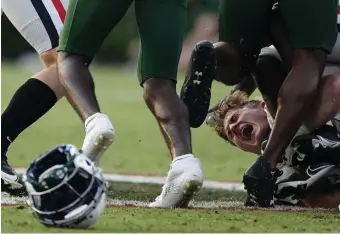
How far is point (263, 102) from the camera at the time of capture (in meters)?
5.58

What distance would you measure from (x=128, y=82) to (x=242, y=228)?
1603cm

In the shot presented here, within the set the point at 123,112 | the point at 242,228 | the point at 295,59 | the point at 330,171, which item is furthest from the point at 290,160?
the point at 123,112

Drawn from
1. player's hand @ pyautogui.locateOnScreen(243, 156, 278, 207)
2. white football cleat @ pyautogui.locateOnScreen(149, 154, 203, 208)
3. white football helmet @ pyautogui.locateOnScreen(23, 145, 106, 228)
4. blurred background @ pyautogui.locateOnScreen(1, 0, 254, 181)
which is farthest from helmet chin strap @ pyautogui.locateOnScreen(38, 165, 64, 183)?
blurred background @ pyautogui.locateOnScreen(1, 0, 254, 181)

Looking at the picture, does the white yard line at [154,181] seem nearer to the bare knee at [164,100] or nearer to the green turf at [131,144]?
the green turf at [131,144]

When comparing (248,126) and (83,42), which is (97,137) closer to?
(83,42)

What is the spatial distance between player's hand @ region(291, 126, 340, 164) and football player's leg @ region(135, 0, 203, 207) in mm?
736

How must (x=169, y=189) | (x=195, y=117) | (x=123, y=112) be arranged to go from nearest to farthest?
(x=169, y=189) < (x=195, y=117) < (x=123, y=112)

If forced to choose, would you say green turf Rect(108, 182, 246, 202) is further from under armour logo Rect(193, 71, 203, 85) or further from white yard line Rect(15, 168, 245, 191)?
under armour logo Rect(193, 71, 203, 85)

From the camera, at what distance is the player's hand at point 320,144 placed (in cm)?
515

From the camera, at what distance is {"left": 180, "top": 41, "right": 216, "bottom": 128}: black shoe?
5270 millimetres

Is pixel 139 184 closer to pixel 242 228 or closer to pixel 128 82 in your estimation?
pixel 242 228

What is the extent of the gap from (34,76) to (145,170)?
1.98 metres

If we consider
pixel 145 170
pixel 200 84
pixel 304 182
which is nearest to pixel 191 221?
pixel 304 182

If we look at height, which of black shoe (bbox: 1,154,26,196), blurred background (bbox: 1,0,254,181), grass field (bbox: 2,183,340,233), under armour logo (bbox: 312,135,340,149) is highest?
grass field (bbox: 2,183,340,233)
